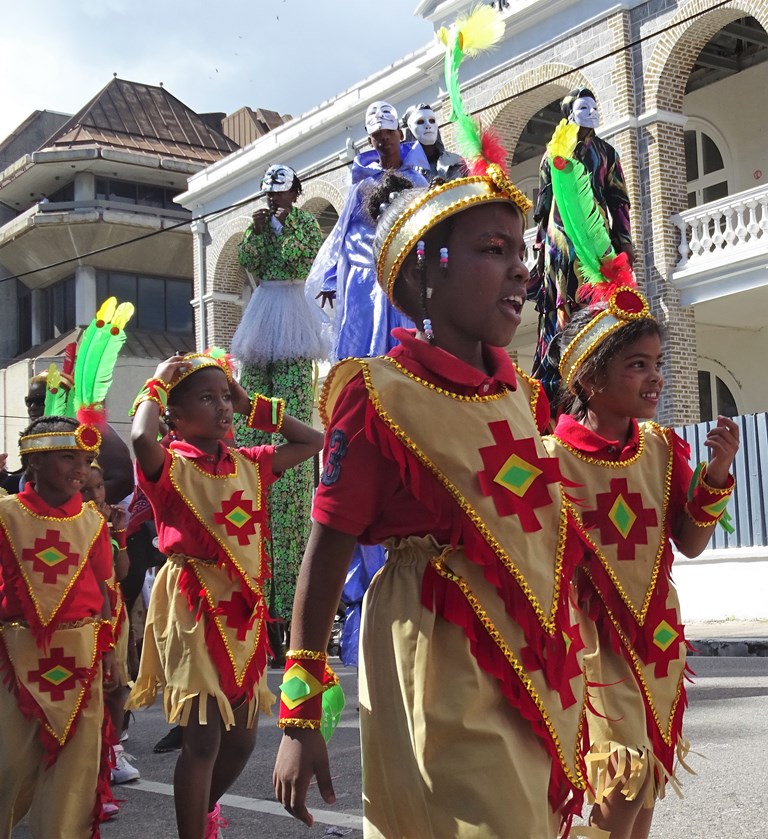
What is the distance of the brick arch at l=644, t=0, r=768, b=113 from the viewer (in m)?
15.6

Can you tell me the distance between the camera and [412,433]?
2.57 m

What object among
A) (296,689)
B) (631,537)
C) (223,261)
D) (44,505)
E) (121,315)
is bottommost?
(296,689)

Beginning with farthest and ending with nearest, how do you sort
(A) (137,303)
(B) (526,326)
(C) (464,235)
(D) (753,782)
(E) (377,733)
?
1. (A) (137,303)
2. (B) (526,326)
3. (D) (753,782)
4. (C) (464,235)
5. (E) (377,733)

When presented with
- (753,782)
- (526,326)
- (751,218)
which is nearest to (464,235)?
(753,782)

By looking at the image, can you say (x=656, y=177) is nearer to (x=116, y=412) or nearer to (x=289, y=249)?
(x=289, y=249)

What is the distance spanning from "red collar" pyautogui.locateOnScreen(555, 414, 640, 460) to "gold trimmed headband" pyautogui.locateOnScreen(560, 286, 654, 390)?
20 centimetres

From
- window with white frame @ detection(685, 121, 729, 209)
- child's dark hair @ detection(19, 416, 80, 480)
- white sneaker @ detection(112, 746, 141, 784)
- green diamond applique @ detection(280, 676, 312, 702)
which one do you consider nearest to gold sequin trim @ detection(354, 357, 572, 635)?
green diamond applique @ detection(280, 676, 312, 702)

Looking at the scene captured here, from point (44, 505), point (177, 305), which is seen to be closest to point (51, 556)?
point (44, 505)

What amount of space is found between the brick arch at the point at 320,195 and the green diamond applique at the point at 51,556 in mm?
16044

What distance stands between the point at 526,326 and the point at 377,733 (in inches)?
730

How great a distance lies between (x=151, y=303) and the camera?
33.3 metres

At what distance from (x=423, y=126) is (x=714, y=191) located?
13.8 metres

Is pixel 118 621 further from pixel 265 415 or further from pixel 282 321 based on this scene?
pixel 282 321

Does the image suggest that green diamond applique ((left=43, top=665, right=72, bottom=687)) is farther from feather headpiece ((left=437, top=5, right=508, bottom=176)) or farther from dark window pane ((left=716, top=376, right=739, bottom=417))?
dark window pane ((left=716, top=376, right=739, bottom=417))
